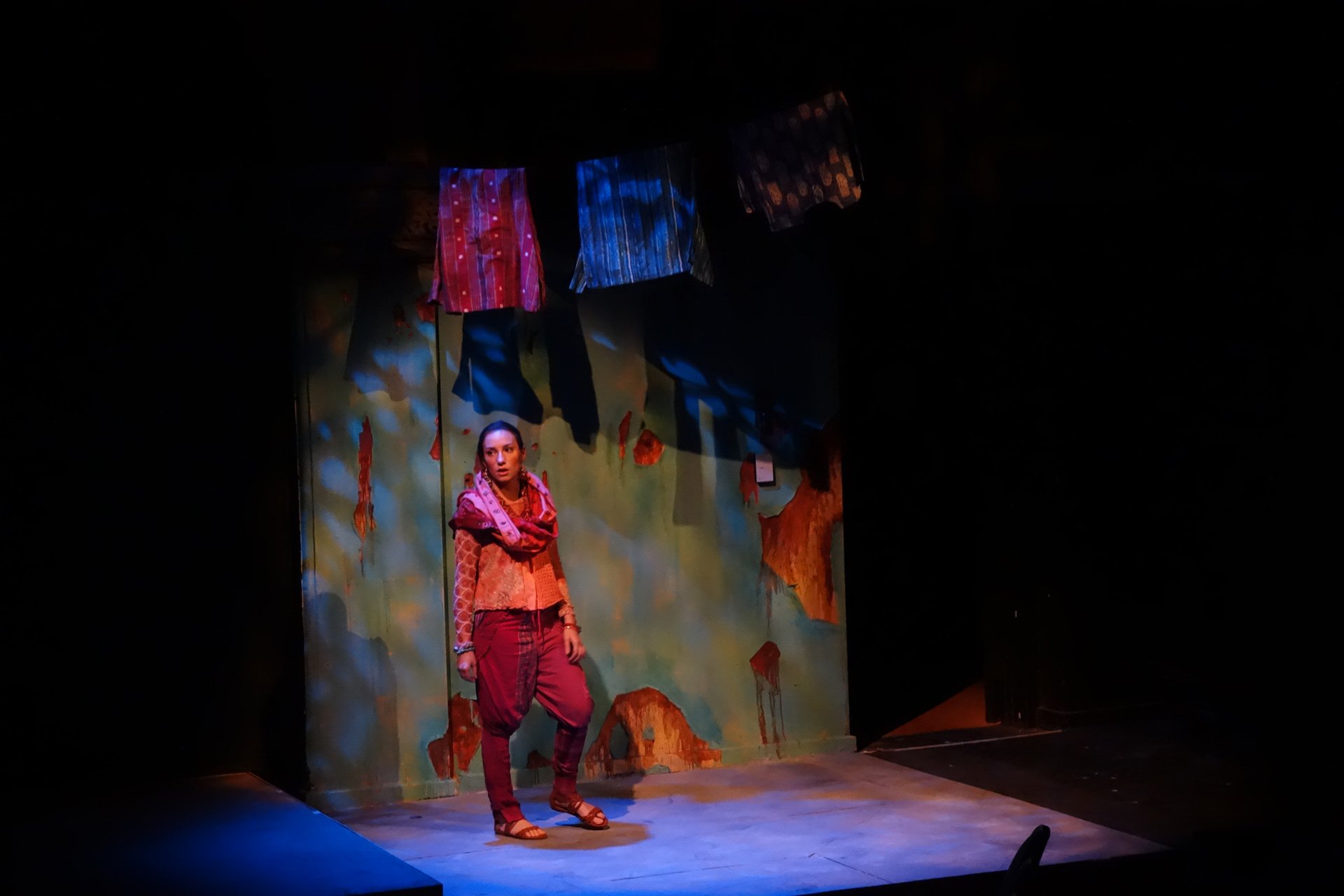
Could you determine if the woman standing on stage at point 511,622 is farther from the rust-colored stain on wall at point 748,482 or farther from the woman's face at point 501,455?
the rust-colored stain on wall at point 748,482

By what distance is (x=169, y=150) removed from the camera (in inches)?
245

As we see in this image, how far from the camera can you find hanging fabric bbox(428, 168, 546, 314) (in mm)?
6312

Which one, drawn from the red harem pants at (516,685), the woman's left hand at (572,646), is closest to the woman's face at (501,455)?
the red harem pants at (516,685)

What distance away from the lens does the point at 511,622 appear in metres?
5.71

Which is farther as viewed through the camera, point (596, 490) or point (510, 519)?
point (596, 490)

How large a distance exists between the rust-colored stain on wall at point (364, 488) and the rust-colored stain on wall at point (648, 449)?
126 centimetres

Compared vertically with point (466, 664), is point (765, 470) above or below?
above

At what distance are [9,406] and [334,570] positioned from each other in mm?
1503

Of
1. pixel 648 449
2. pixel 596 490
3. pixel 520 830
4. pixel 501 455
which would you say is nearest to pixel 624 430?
pixel 648 449

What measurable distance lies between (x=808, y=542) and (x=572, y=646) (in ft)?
5.72

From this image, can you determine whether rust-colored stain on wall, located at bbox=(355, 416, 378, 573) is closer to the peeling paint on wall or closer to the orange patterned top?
the peeling paint on wall

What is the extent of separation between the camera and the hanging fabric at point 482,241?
6.31 m

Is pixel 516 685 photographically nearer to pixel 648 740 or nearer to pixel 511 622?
pixel 511 622

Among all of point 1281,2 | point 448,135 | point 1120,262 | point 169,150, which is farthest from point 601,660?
point 1281,2
